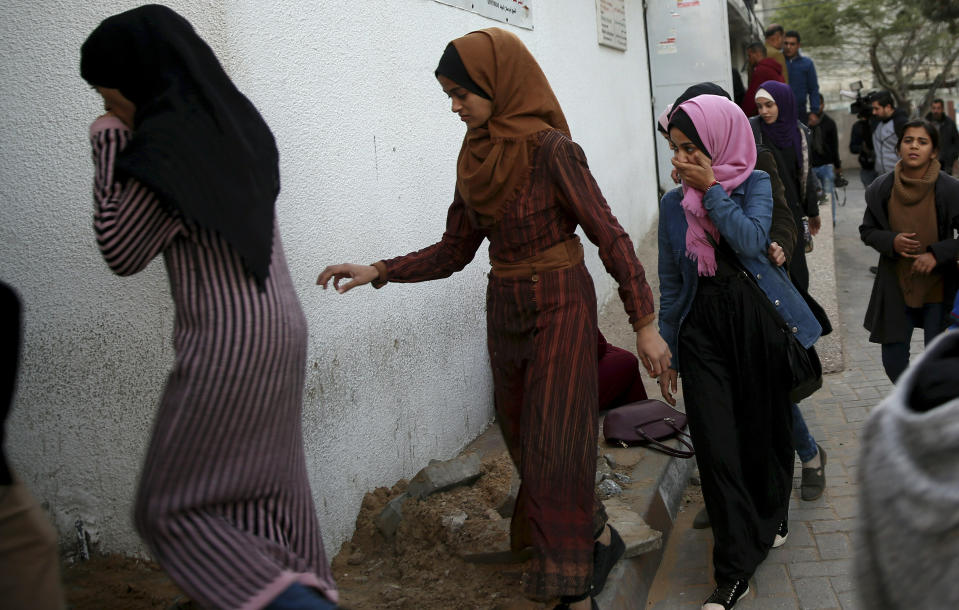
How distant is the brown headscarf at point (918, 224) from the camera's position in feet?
16.3

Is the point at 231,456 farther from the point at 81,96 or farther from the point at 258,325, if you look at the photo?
the point at 81,96

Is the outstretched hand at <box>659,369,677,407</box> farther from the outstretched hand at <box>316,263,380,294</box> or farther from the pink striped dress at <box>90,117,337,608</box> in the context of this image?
the pink striped dress at <box>90,117,337,608</box>

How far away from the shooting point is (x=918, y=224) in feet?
16.5

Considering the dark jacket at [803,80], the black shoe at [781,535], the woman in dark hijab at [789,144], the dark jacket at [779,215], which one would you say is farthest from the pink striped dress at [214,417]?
the dark jacket at [803,80]

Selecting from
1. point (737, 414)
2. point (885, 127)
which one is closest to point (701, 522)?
point (737, 414)

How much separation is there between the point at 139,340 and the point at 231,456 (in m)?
1.44

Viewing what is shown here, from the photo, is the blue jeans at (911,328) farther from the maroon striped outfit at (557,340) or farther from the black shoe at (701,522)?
the maroon striped outfit at (557,340)

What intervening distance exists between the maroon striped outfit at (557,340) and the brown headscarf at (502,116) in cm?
5

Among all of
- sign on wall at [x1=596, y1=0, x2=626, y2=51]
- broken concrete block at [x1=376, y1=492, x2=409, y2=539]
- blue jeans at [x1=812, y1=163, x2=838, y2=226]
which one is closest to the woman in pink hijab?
broken concrete block at [x1=376, y1=492, x2=409, y2=539]

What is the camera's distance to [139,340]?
3322 millimetres

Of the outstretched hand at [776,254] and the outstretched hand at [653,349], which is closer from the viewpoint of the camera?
the outstretched hand at [653,349]

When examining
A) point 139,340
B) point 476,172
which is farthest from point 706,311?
point 139,340

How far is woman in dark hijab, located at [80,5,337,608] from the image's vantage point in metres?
1.99

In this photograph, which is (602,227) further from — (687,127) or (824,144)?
(824,144)
